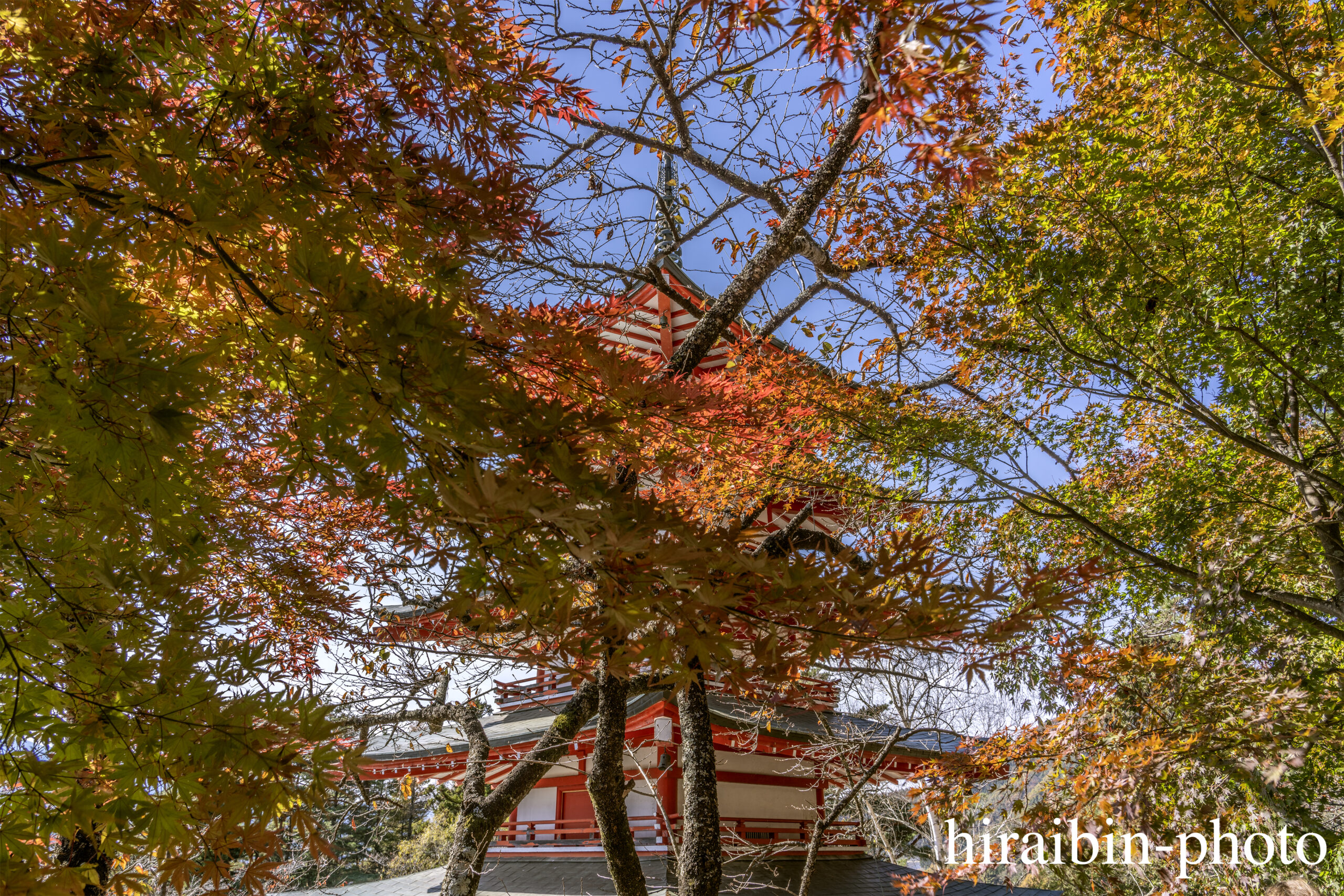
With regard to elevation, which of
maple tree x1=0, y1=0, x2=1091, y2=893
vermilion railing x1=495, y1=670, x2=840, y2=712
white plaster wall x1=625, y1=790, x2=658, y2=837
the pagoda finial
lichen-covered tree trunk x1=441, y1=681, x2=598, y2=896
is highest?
the pagoda finial

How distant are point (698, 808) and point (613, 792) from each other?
806 millimetres

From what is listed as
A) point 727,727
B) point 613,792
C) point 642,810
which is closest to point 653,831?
point 642,810

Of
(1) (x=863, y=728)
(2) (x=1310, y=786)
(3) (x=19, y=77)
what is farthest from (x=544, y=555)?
(1) (x=863, y=728)

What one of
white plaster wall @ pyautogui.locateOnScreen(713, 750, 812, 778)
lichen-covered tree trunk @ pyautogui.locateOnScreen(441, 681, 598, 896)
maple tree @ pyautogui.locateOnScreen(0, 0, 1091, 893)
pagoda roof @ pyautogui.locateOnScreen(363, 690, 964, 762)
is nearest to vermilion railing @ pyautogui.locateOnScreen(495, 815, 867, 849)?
white plaster wall @ pyautogui.locateOnScreen(713, 750, 812, 778)

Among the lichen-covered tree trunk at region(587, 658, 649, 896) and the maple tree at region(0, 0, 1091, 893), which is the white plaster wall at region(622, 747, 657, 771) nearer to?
the lichen-covered tree trunk at region(587, 658, 649, 896)

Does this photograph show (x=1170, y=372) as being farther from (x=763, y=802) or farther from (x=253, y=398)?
(x=763, y=802)

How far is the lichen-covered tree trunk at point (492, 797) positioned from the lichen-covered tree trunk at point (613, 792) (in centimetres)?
27

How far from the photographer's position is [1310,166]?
4.10 m

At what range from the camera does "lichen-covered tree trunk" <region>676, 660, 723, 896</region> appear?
4.52 metres

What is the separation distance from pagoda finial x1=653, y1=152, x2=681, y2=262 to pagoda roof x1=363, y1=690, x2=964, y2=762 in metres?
4.08

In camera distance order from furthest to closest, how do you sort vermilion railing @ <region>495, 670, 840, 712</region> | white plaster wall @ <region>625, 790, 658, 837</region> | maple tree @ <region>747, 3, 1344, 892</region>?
white plaster wall @ <region>625, 790, 658, 837</region> < maple tree @ <region>747, 3, 1344, 892</region> < vermilion railing @ <region>495, 670, 840, 712</region>

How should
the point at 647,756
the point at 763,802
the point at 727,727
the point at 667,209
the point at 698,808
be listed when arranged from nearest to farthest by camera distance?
the point at 698,808 → the point at 667,209 → the point at 727,727 → the point at 647,756 → the point at 763,802

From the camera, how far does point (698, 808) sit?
483 centimetres

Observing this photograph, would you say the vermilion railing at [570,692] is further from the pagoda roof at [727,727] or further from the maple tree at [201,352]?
the maple tree at [201,352]
